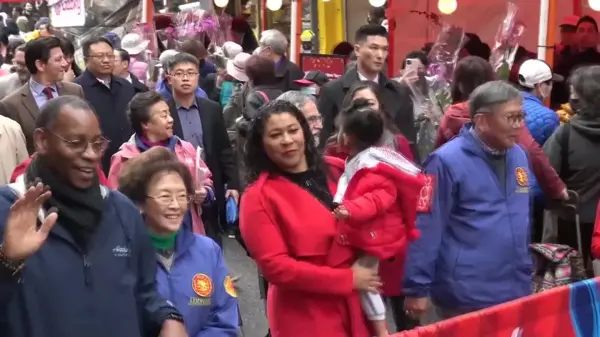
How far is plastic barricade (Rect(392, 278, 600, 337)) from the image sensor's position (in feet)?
9.98

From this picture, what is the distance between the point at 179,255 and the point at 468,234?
1.38 meters

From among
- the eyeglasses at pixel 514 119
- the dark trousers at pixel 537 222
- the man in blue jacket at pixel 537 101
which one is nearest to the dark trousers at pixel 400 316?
the dark trousers at pixel 537 222

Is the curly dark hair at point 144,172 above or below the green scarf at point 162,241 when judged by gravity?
above

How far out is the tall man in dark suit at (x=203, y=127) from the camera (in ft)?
19.2

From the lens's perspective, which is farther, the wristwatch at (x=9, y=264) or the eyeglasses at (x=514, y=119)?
the eyeglasses at (x=514, y=119)

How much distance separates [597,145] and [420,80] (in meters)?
2.78

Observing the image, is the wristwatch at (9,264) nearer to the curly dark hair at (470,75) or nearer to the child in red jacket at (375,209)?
the child in red jacket at (375,209)

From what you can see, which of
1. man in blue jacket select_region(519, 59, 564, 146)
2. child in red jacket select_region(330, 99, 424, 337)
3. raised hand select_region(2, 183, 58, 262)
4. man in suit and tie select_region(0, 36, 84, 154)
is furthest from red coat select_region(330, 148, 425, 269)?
man in suit and tie select_region(0, 36, 84, 154)

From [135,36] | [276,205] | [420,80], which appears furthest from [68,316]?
[135,36]

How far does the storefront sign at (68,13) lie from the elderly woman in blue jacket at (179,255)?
10.2m

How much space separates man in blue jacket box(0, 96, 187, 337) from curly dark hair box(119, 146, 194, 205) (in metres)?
0.59

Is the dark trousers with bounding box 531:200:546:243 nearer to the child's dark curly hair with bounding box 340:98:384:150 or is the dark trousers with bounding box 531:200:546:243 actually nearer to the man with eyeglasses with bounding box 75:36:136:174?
the child's dark curly hair with bounding box 340:98:384:150

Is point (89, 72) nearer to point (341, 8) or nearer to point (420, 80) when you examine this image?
point (420, 80)

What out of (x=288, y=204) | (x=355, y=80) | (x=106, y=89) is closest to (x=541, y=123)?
(x=355, y=80)
